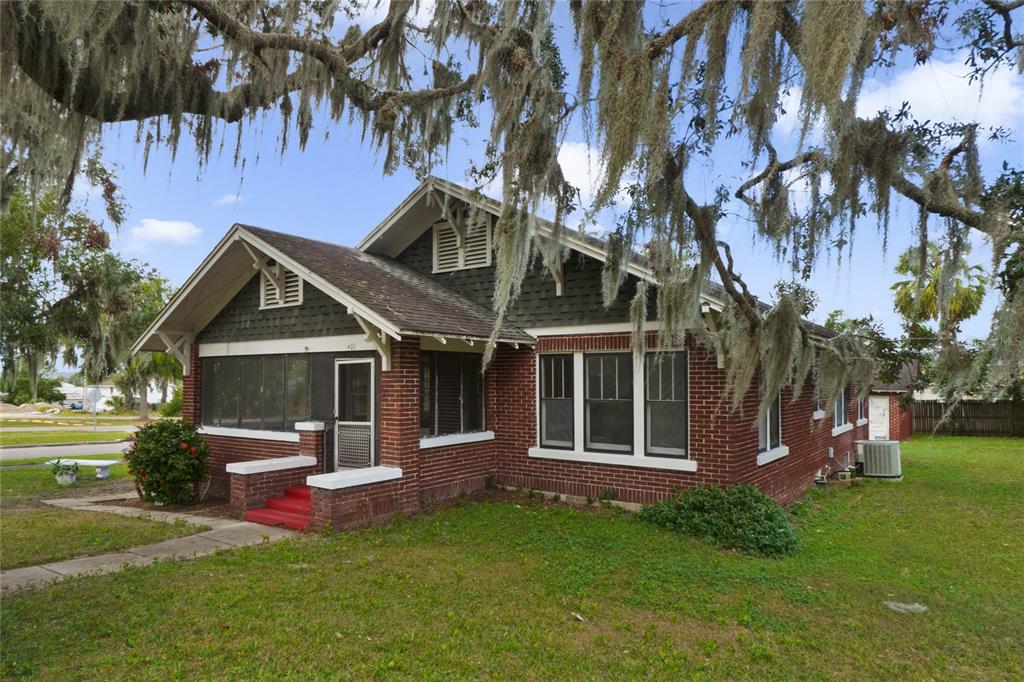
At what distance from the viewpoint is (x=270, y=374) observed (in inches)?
450

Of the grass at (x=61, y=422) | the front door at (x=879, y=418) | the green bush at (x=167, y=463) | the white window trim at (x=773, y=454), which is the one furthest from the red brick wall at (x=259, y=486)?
the grass at (x=61, y=422)

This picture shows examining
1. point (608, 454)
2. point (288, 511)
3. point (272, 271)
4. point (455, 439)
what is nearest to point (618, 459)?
point (608, 454)

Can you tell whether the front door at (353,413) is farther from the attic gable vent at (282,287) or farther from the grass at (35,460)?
the grass at (35,460)

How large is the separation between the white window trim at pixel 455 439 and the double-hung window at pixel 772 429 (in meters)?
4.52

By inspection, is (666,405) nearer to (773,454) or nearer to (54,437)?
(773,454)

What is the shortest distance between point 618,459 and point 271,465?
5430 millimetres

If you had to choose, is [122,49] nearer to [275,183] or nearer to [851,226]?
[275,183]

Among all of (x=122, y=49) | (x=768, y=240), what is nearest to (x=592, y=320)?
(x=768, y=240)

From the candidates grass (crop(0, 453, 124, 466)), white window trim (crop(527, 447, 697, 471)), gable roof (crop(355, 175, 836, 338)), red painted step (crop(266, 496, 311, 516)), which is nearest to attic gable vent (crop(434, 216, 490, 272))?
gable roof (crop(355, 175, 836, 338))

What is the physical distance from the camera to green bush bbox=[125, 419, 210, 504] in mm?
10484

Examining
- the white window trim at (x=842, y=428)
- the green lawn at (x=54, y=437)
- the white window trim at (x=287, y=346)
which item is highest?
the white window trim at (x=287, y=346)

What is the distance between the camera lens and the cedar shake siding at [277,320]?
1035 centimetres

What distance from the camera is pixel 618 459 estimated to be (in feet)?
32.0

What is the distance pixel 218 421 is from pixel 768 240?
10536 mm
